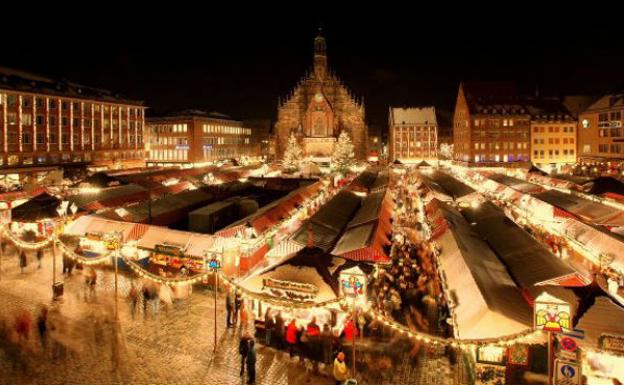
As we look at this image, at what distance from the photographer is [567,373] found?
9016 millimetres

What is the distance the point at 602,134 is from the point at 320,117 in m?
47.5

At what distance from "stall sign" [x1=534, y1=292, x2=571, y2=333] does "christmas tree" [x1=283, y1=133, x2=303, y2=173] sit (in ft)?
210

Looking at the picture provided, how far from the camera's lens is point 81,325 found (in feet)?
51.1

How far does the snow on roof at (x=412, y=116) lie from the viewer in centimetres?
9931

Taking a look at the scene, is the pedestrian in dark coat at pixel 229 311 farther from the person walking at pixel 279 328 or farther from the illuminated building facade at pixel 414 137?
the illuminated building facade at pixel 414 137

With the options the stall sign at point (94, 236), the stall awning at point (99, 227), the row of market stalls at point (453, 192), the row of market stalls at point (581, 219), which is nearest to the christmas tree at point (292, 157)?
the row of market stalls at point (453, 192)

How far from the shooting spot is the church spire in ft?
313

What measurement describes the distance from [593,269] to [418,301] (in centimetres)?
909

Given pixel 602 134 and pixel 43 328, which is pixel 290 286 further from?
pixel 602 134

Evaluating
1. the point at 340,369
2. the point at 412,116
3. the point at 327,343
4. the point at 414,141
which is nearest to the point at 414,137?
the point at 414,141

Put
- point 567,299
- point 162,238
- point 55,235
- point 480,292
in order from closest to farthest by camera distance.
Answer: point 567,299
point 480,292
point 55,235
point 162,238

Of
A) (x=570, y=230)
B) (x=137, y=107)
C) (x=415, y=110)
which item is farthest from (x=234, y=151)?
(x=570, y=230)

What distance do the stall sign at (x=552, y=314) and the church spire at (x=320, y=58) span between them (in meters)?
88.9

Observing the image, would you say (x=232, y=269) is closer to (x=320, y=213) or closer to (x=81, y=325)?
(x=81, y=325)
